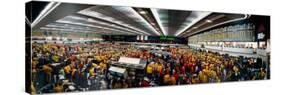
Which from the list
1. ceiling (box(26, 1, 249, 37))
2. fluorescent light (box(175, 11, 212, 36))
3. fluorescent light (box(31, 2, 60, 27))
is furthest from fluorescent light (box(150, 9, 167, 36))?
fluorescent light (box(31, 2, 60, 27))

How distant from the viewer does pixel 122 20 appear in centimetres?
429

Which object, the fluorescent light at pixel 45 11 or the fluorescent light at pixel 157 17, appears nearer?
the fluorescent light at pixel 45 11

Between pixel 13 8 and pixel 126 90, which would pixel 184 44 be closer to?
pixel 126 90

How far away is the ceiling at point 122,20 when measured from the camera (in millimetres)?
3848

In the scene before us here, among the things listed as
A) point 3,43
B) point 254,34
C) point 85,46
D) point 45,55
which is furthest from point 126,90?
point 254,34

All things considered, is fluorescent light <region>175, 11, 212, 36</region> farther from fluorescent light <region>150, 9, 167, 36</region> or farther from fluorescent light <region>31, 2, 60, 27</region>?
fluorescent light <region>31, 2, 60, 27</region>

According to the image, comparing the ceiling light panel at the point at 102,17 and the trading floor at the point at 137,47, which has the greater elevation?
the ceiling light panel at the point at 102,17

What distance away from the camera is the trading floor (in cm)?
385

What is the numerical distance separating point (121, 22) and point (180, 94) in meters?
1.26

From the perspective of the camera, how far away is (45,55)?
3832 millimetres

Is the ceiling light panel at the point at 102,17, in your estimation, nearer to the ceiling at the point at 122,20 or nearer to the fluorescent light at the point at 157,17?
the ceiling at the point at 122,20

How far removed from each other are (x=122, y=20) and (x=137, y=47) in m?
0.39

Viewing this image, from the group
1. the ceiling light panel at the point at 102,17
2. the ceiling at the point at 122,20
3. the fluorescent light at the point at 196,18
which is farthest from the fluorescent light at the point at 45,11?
the fluorescent light at the point at 196,18

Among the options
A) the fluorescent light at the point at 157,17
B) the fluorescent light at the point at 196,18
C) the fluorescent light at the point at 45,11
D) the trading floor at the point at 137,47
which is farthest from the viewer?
the fluorescent light at the point at 196,18
